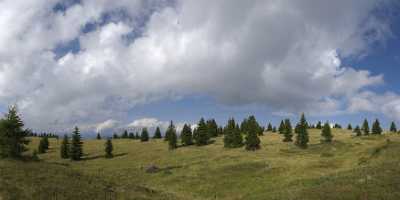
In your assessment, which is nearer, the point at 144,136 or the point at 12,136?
the point at 12,136

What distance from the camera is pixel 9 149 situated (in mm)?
46844

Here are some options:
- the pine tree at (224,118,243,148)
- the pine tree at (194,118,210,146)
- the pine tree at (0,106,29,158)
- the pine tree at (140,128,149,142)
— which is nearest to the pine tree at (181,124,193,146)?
the pine tree at (194,118,210,146)

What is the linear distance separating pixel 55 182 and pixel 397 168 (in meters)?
35.9

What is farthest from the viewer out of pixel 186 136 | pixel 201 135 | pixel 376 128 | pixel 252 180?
pixel 376 128

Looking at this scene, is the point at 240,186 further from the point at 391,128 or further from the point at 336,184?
the point at 391,128

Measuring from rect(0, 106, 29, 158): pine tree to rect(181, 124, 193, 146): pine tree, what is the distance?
66.4 metres

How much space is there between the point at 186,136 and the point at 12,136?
6952 centimetres

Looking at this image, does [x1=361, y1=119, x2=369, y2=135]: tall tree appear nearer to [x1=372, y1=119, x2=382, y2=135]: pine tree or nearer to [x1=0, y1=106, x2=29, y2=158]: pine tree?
[x1=372, y1=119, x2=382, y2=135]: pine tree

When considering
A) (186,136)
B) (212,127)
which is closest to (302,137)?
(186,136)

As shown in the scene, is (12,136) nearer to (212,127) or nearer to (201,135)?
(201,135)

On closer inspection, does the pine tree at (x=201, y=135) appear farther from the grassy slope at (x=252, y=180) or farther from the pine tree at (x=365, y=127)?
the pine tree at (x=365, y=127)

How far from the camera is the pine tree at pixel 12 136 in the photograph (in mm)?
47094

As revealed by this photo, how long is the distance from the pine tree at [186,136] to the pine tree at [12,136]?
218 ft

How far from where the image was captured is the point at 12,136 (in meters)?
49.9
